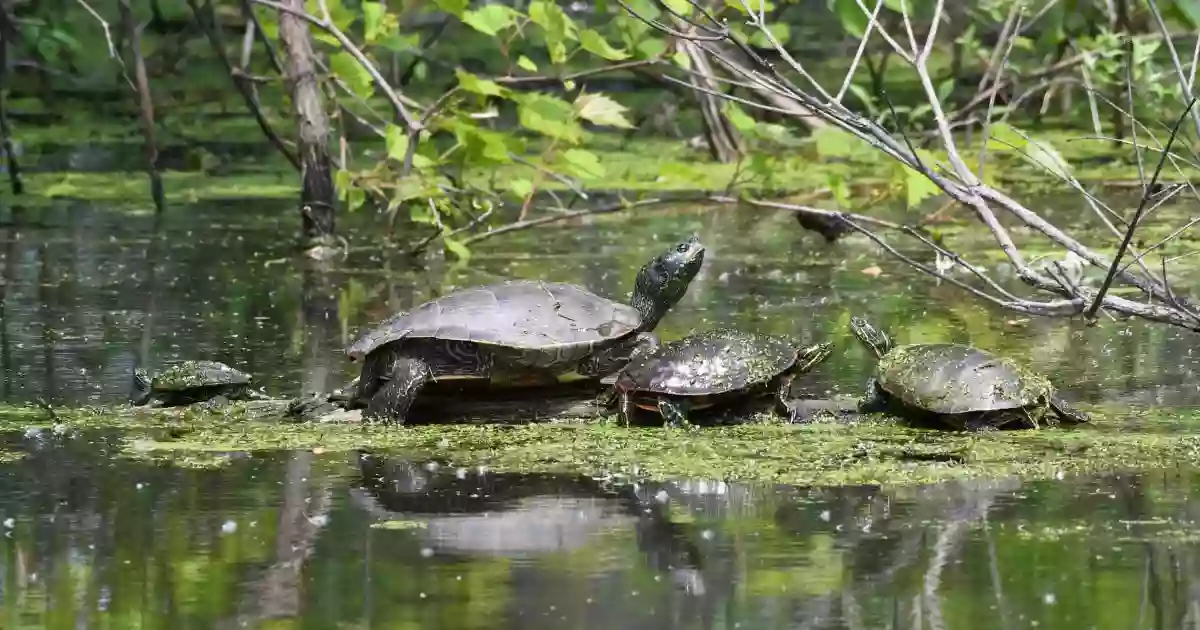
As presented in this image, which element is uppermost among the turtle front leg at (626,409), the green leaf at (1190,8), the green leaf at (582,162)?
the green leaf at (1190,8)

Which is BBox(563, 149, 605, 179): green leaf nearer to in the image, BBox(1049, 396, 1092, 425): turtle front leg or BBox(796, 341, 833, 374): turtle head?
BBox(796, 341, 833, 374): turtle head

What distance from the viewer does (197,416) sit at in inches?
203

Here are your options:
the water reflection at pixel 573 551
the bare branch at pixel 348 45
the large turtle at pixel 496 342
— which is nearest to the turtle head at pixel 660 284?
the large turtle at pixel 496 342

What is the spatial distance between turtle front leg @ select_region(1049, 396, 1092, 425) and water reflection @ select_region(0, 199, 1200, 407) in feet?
1.49

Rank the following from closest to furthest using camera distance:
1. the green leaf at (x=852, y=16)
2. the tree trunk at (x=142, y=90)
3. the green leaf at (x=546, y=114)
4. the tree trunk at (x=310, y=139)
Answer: the green leaf at (x=852, y=16) → the green leaf at (x=546, y=114) → the tree trunk at (x=310, y=139) → the tree trunk at (x=142, y=90)

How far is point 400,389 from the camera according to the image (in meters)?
4.94

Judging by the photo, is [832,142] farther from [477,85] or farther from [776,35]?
[477,85]

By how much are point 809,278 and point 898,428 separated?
3.41 m

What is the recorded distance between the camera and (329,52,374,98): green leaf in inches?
322

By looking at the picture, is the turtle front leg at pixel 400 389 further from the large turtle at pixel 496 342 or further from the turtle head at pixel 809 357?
the turtle head at pixel 809 357

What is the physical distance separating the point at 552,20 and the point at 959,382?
3.45m

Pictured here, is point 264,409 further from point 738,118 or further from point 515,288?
point 738,118

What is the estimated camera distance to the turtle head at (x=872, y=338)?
5311mm

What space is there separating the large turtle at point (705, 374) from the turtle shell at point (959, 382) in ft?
0.91
